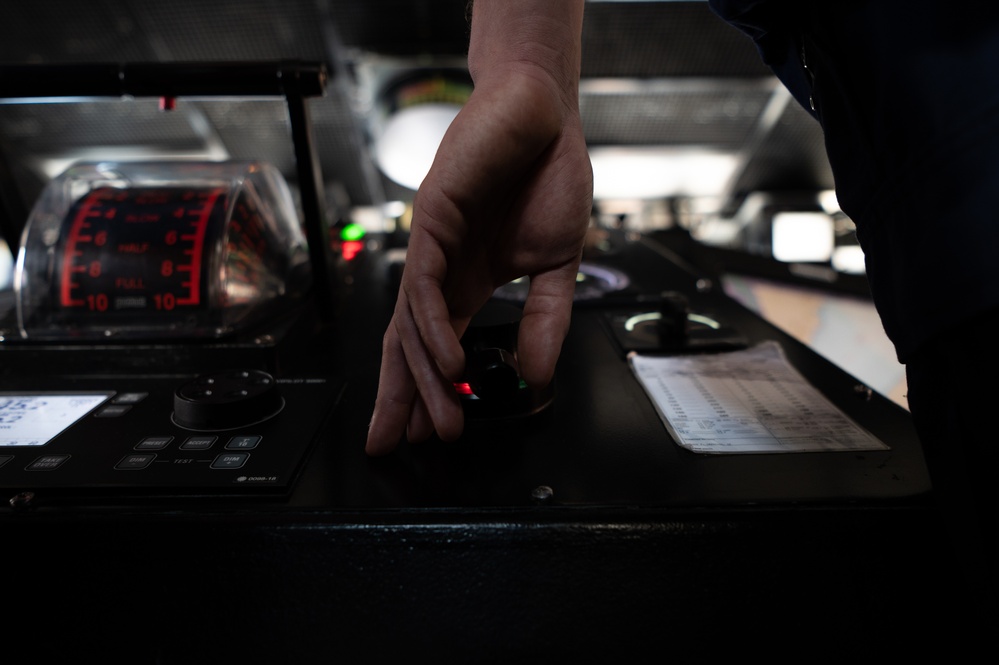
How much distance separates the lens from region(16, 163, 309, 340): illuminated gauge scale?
0.73 metres

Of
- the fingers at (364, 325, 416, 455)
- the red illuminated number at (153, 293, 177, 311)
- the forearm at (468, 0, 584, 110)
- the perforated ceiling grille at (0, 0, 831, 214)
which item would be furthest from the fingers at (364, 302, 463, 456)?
the perforated ceiling grille at (0, 0, 831, 214)

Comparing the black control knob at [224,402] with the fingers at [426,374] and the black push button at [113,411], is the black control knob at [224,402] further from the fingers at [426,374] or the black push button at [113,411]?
the fingers at [426,374]

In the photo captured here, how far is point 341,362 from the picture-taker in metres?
0.76

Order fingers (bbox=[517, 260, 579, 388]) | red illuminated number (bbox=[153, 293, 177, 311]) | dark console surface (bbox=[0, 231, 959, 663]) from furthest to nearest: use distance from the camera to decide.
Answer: red illuminated number (bbox=[153, 293, 177, 311]) → fingers (bbox=[517, 260, 579, 388]) → dark console surface (bbox=[0, 231, 959, 663])

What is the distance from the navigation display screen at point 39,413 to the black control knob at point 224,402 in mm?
102

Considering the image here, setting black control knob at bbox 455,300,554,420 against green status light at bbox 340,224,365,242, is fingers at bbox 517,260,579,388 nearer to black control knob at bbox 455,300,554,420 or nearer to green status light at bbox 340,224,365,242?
black control knob at bbox 455,300,554,420

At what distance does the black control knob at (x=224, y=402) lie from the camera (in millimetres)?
549

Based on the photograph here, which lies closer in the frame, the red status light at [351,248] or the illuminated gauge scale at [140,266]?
A: the illuminated gauge scale at [140,266]

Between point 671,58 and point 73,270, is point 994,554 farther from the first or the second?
point 671,58

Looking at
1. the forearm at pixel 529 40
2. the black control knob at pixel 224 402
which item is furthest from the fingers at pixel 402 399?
the forearm at pixel 529 40

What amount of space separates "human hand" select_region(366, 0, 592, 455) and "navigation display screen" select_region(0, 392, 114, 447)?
0.30 metres

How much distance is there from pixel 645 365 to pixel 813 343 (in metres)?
0.58

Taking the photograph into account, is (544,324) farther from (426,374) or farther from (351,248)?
(351,248)

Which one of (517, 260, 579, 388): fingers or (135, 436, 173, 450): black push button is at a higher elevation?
(517, 260, 579, 388): fingers
